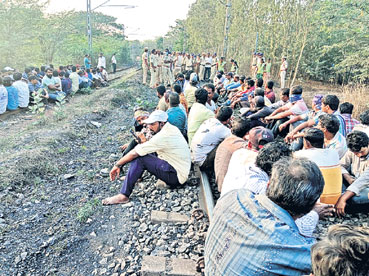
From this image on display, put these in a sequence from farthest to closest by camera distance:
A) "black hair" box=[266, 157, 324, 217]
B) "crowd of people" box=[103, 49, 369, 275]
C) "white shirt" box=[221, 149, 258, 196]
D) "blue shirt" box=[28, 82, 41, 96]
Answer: "blue shirt" box=[28, 82, 41, 96]
"white shirt" box=[221, 149, 258, 196]
"black hair" box=[266, 157, 324, 217]
"crowd of people" box=[103, 49, 369, 275]

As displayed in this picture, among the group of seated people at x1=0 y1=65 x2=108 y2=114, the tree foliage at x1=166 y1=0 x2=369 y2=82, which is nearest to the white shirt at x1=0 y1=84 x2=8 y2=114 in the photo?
the group of seated people at x1=0 y1=65 x2=108 y2=114

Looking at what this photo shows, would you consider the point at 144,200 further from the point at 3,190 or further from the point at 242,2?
the point at 242,2

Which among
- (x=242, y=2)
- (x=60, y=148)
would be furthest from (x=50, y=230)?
(x=242, y=2)

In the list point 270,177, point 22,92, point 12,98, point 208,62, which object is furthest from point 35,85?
point 208,62

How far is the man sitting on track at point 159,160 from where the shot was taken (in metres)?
3.59

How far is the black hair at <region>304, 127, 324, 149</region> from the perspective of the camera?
3.09 m

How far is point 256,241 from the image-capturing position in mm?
1512

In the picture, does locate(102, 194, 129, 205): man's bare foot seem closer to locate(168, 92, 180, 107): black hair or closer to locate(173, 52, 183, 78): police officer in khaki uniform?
locate(168, 92, 180, 107): black hair

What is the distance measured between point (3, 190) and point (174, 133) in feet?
8.11

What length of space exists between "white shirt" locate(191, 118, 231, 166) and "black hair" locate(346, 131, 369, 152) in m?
1.56

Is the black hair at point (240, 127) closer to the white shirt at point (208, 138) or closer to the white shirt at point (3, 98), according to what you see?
the white shirt at point (208, 138)

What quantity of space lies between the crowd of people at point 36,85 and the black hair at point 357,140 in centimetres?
665

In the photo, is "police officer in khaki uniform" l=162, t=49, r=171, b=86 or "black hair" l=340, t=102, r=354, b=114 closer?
Result: "black hair" l=340, t=102, r=354, b=114

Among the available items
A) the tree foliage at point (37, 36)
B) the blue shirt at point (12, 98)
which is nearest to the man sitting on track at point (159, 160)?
the blue shirt at point (12, 98)
